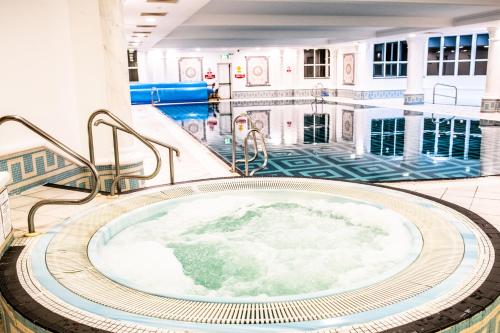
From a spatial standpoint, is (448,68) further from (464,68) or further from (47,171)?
(47,171)

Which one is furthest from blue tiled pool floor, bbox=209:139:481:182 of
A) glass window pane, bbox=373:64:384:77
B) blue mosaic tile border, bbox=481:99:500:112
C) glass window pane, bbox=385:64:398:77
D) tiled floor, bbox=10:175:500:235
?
glass window pane, bbox=385:64:398:77

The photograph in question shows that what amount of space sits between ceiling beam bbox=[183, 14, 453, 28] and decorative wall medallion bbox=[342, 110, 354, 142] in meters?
2.72

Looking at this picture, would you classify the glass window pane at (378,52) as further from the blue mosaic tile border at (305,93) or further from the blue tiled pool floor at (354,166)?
the blue tiled pool floor at (354,166)

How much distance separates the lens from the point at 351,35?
17.1 meters

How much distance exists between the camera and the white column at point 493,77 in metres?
12.8

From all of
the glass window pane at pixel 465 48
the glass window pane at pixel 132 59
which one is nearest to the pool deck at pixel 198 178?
the glass window pane at pixel 465 48

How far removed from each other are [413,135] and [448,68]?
11.5m

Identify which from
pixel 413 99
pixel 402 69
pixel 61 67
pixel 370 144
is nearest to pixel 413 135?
pixel 370 144

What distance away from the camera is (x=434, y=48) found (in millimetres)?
19812

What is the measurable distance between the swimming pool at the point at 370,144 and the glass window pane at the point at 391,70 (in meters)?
7.56

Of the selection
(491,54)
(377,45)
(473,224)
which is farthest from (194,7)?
(377,45)

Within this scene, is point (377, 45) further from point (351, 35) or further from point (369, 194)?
point (369, 194)

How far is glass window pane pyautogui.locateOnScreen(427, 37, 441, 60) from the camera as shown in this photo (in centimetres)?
1962

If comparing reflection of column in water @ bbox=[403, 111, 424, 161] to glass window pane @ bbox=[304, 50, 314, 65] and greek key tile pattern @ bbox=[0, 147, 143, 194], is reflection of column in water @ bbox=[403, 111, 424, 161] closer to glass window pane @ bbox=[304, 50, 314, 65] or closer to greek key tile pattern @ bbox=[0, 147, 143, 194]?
greek key tile pattern @ bbox=[0, 147, 143, 194]
